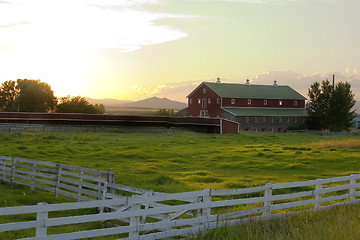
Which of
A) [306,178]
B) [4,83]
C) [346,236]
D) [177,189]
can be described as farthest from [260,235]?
[4,83]

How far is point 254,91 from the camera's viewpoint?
3428 inches

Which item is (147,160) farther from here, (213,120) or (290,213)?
(213,120)

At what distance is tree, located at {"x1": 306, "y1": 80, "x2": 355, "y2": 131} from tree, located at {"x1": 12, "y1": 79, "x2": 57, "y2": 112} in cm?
5642

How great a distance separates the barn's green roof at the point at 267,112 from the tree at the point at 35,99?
44889 mm

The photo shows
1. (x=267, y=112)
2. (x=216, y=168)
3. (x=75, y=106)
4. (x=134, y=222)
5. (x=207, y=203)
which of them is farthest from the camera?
(x=75, y=106)

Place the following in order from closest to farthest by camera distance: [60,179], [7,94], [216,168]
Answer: [60,179] → [216,168] → [7,94]

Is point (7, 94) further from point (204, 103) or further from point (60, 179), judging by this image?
point (60, 179)

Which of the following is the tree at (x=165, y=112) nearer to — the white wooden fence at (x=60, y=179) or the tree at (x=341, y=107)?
the tree at (x=341, y=107)

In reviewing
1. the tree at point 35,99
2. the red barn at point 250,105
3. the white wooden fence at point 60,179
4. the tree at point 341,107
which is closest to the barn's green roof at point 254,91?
the red barn at point 250,105

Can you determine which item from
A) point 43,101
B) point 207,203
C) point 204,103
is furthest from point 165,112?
point 207,203

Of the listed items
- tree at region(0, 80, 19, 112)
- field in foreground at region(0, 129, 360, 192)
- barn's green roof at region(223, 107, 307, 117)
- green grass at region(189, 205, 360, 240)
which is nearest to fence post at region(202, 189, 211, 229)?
green grass at region(189, 205, 360, 240)

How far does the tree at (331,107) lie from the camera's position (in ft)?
284

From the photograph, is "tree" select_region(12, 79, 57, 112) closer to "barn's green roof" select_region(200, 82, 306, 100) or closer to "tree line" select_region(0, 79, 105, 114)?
"tree line" select_region(0, 79, 105, 114)

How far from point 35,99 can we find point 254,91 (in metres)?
49.5
